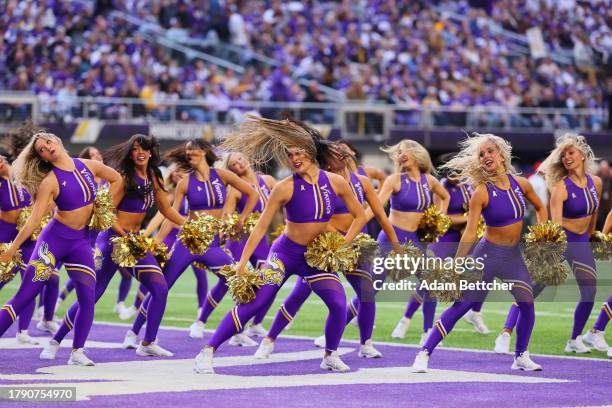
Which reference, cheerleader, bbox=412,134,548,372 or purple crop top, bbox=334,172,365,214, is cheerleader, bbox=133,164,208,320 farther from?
cheerleader, bbox=412,134,548,372

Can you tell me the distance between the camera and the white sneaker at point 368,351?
31.7 ft

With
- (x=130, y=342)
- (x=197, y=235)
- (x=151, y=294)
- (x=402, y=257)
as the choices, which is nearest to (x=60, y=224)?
(x=151, y=294)

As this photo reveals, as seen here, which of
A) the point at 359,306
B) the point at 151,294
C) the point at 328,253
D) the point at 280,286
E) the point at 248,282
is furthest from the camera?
the point at 359,306

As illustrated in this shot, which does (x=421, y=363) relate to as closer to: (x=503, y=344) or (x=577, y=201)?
(x=503, y=344)

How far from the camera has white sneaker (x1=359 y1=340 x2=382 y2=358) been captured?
9.65 metres

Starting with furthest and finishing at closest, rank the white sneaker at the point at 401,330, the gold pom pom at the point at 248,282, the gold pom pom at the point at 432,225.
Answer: the white sneaker at the point at 401,330 → the gold pom pom at the point at 432,225 → the gold pom pom at the point at 248,282

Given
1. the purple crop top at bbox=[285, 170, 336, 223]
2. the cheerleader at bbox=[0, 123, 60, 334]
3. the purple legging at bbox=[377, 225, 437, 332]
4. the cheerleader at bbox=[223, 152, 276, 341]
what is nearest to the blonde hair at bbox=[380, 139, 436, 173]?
the purple legging at bbox=[377, 225, 437, 332]

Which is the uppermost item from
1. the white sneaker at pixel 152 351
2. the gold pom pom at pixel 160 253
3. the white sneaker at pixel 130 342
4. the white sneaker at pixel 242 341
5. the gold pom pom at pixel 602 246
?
the gold pom pom at pixel 602 246

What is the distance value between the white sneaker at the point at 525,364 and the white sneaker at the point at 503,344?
3.80 ft

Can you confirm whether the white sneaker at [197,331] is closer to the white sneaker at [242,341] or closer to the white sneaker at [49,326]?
the white sneaker at [242,341]

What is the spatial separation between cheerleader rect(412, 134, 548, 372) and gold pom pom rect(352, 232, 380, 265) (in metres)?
0.73

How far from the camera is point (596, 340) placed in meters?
10.2

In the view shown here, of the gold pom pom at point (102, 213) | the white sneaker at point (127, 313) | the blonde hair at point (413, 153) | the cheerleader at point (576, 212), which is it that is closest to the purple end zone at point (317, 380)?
the cheerleader at point (576, 212)

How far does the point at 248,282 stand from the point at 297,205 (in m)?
0.67
